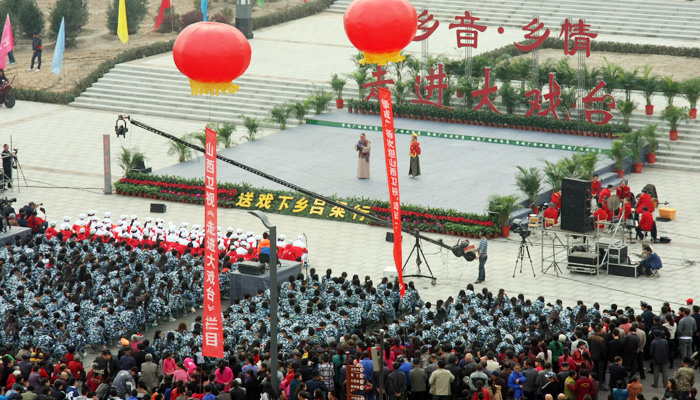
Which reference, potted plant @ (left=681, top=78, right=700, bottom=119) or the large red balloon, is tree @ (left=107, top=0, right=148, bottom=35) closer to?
potted plant @ (left=681, top=78, right=700, bottom=119)

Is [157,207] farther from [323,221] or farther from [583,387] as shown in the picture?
[583,387]

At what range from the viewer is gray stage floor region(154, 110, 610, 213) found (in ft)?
107

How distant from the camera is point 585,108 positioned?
1528 inches

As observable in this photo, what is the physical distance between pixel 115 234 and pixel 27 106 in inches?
796

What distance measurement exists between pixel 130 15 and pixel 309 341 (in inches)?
1480

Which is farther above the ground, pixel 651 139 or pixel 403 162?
pixel 651 139

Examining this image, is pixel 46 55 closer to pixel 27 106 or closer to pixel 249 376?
pixel 27 106

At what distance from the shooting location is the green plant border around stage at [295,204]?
2989cm

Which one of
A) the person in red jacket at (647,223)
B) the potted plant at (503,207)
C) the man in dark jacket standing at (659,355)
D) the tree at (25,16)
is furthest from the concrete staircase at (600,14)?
the man in dark jacket standing at (659,355)

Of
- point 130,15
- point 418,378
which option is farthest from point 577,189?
point 130,15

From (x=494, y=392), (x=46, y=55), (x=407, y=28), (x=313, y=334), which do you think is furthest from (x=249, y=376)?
(x=46, y=55)

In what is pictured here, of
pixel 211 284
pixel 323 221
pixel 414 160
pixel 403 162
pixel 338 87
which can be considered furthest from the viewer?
pixel 338 87

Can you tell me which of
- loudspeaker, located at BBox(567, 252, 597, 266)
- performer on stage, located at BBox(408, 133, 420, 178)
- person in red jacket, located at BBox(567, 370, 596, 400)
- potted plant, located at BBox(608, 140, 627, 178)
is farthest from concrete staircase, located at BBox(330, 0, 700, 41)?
person in red jacket, located at BBox(567, 370, 596, 400)

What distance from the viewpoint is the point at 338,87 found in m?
42.4
